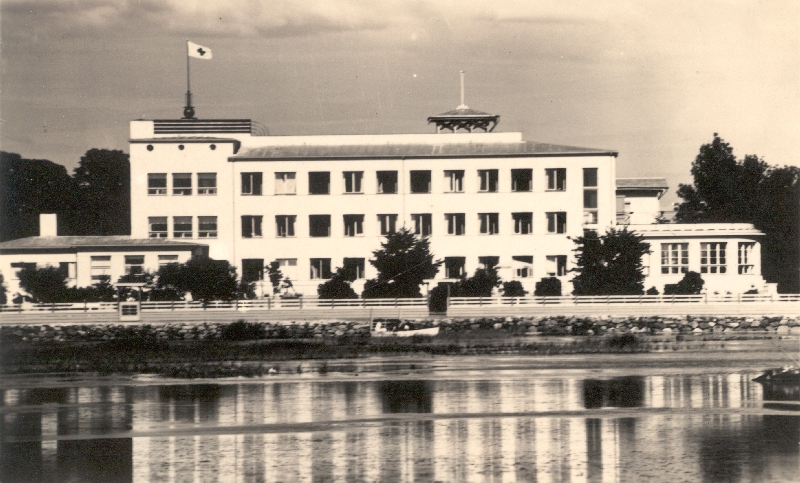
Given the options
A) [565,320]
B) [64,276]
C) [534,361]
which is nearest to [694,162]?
[565,320]

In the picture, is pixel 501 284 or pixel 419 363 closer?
pixel 419 363

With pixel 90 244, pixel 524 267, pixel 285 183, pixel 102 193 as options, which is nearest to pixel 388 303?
pixel 524 267

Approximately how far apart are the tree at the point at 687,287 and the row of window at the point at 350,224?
1079cm

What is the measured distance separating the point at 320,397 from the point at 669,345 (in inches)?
785

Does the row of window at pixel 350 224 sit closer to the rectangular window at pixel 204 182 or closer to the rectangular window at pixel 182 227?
the rectangular window at pixel 182 227

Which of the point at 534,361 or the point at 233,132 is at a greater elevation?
the point at 233,132

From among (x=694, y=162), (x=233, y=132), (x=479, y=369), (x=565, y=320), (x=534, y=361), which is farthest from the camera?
(x=694, y=162)

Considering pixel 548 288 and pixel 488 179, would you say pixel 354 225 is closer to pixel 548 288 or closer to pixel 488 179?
pixel 488 179

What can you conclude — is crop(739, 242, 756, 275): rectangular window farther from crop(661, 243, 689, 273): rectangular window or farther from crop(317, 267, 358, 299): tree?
crop(317, 267, 358, 299): tree

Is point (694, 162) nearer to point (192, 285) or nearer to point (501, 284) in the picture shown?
point (501, 284)

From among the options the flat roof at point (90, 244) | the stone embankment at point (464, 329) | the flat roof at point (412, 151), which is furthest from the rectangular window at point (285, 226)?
the stone embankment at point (464, 329)

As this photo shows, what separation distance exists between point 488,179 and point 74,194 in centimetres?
4903

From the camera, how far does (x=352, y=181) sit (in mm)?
73500

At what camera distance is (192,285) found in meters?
60.2
